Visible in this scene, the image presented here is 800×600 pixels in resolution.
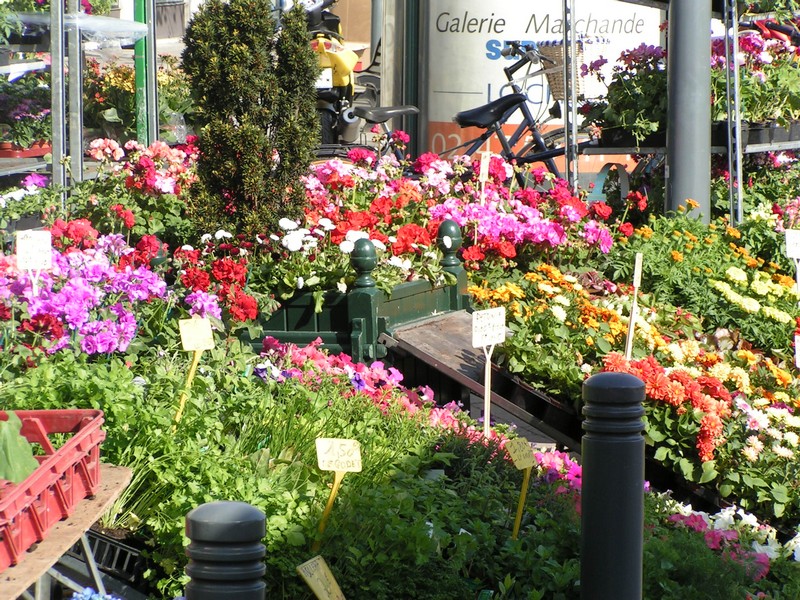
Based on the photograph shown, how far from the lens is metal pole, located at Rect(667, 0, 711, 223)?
7633 mm

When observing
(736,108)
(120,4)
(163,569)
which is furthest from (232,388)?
(120,4)

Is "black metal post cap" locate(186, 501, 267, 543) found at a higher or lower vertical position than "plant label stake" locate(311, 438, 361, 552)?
higher

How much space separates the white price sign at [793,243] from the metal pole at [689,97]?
1245mm

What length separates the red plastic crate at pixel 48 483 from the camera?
89.6 inches

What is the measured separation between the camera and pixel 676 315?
6.16 m

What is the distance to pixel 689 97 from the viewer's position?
7.67 m

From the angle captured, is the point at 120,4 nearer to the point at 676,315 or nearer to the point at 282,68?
the point at 282,68

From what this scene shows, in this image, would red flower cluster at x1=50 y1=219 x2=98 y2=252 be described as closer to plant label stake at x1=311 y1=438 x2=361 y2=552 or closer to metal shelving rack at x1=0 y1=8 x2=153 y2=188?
metal shelving rack at x1=0 y1=8 x2=153 y2=188

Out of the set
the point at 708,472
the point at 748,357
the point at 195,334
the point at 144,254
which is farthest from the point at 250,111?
the point at 708,472

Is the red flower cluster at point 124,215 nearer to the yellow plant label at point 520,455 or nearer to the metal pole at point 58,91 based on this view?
the metal pole at point 58,91

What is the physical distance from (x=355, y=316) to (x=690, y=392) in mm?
1608

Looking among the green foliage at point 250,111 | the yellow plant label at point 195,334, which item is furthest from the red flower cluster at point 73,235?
the yellow plant label at point 195,334

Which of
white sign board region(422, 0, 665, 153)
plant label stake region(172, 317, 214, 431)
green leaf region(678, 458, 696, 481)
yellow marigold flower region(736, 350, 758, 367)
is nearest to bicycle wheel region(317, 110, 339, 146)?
white sign board region(422, 0, 665, 153)

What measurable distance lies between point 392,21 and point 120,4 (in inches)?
232
